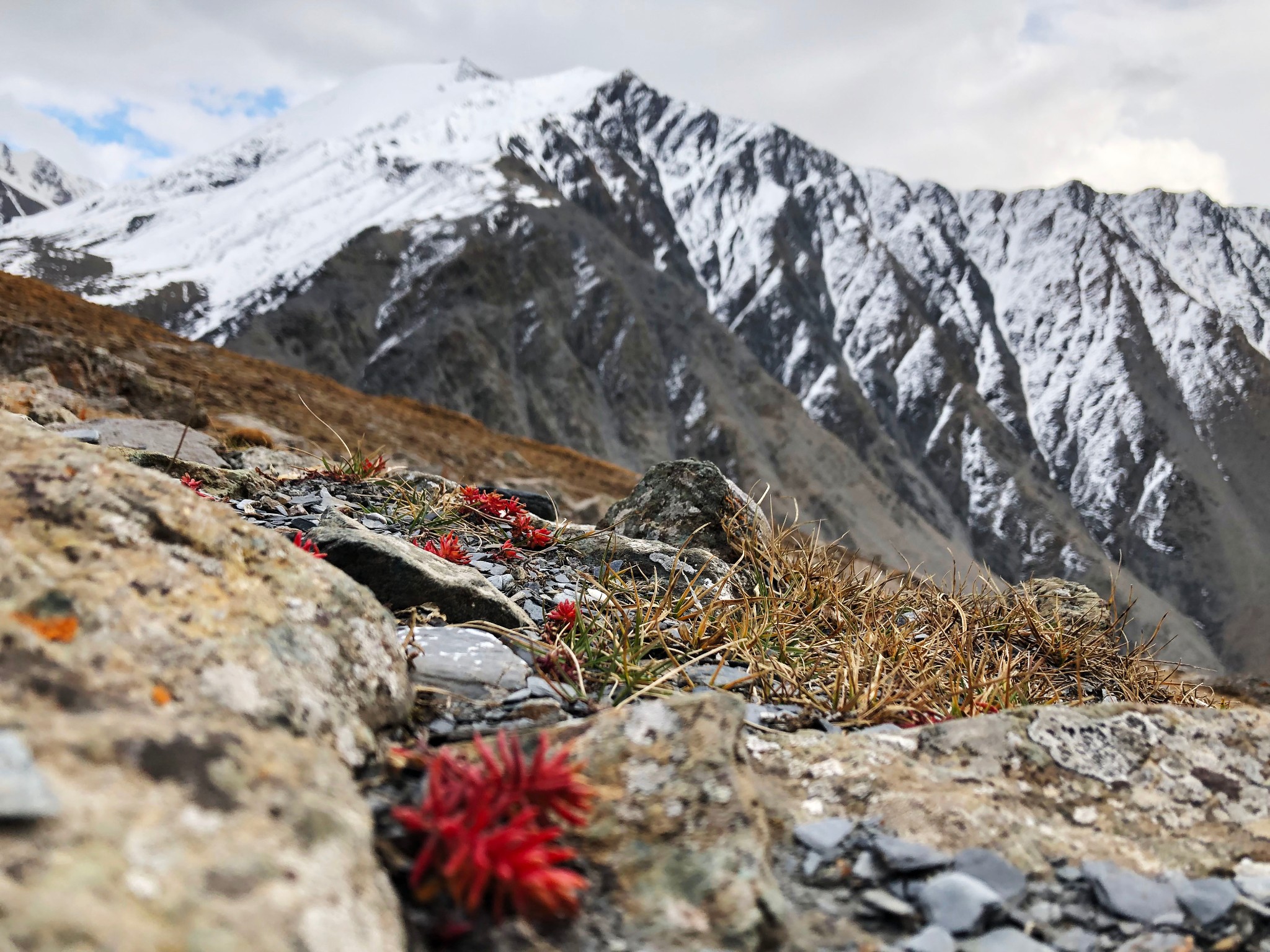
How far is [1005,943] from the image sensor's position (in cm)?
180

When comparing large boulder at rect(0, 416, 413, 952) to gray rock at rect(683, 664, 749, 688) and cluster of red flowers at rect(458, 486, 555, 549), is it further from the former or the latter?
cluster of red flowers at rect(458, 486, 555, 549)

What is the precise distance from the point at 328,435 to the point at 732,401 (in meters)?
95.9

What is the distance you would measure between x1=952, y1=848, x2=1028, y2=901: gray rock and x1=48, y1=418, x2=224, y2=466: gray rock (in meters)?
7.95

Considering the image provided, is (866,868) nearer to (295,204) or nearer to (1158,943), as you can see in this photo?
(1158,943)

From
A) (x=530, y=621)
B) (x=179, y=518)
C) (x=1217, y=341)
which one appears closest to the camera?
(x=179, y=518)

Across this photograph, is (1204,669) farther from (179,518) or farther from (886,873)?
(179,518)

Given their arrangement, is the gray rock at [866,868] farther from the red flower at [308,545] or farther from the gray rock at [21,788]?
the red flower at [308,545]

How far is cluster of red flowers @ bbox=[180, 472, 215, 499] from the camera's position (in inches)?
192

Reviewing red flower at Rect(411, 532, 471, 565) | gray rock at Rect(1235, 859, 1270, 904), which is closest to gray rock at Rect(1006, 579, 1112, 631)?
gray rock at Rect(1235, 859, 1270, 904)

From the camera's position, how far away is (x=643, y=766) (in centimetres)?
207

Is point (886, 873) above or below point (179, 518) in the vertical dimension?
below

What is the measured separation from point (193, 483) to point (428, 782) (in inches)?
160

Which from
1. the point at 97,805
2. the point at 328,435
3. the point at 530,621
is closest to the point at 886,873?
the point at 97,805

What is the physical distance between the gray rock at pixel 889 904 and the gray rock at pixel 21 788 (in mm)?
1820
